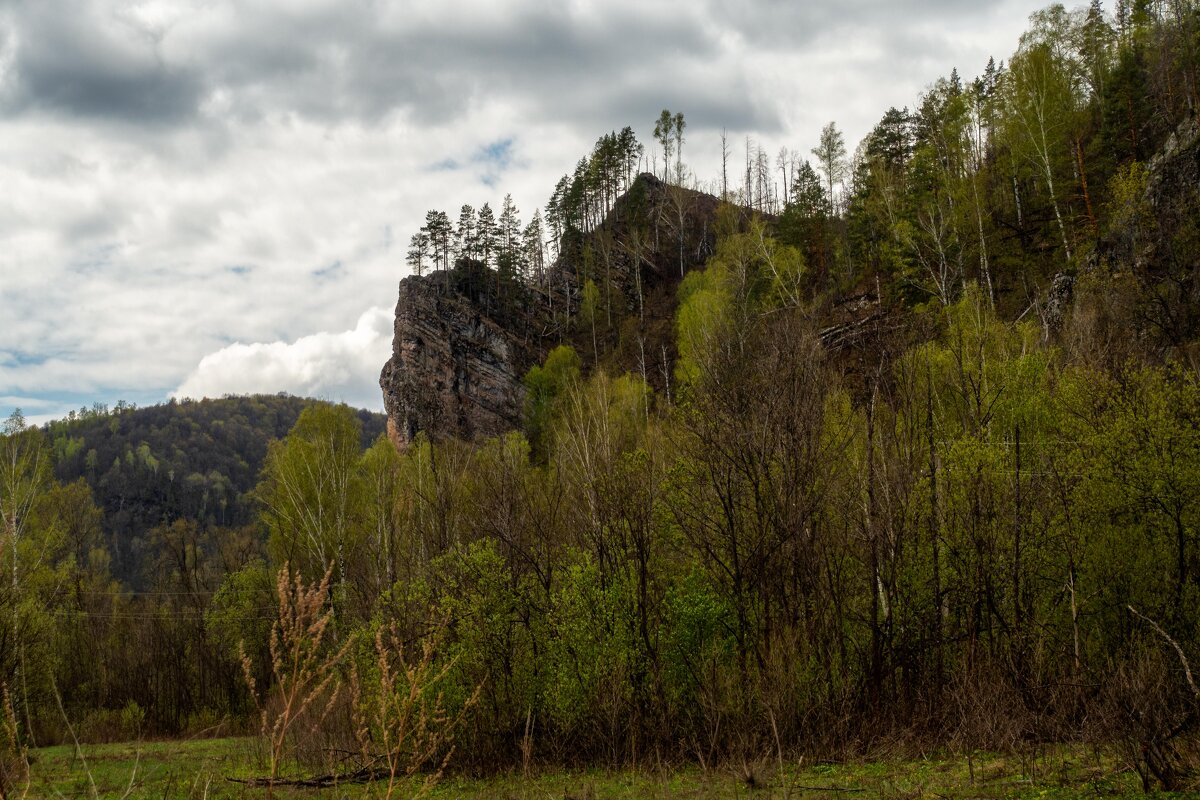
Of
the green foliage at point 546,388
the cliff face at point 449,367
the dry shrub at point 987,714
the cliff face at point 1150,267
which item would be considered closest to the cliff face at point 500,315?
the cliff face at point 449,367

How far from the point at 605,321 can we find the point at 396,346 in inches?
785

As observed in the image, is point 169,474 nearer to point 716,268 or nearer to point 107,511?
point 107,511

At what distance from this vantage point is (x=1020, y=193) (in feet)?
151

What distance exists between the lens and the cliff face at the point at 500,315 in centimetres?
6425

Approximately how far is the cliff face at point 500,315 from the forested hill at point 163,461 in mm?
45229

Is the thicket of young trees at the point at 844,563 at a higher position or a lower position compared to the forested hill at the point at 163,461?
A: lower

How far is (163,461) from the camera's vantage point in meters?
134

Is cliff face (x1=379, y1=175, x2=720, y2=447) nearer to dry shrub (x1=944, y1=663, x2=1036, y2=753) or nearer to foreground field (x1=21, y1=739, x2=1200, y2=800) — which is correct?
foreground field (x1=21, y1=739, x2=1200, y2=800)

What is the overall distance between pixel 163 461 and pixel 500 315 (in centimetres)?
9724

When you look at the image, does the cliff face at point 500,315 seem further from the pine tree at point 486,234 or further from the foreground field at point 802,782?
the foreground field at point 802,782

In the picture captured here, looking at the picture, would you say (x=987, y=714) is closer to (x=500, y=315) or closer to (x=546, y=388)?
(x=546, y=388)

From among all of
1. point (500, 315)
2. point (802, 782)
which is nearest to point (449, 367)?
point (500, 315)

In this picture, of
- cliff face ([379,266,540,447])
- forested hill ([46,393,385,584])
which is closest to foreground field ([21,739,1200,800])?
cliff face ([379,266,540,447])

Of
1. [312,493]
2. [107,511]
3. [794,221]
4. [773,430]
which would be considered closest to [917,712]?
[773,430]
